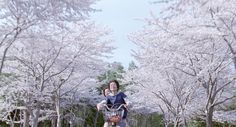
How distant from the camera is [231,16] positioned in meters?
7.49

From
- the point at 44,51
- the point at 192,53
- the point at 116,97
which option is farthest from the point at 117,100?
the point at 44,51

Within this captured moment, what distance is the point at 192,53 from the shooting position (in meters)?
10.8

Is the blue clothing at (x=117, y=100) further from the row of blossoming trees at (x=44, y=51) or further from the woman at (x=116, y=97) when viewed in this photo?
the row of blossoming trees at (x=44, y=51)

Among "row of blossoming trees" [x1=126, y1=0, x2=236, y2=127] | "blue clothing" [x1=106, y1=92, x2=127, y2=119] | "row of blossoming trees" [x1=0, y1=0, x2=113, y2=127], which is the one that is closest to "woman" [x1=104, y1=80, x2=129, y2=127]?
"blue clothing" [x1=106, y1=92, x2=127, y2=119]

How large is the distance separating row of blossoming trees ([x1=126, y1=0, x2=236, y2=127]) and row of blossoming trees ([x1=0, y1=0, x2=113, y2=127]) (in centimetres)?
211

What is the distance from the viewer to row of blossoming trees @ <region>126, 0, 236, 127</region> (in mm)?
7820

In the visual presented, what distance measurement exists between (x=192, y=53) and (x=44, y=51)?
6.62 m

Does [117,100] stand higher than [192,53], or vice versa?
[192,53]

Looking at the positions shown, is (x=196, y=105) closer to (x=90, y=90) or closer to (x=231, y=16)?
(x=90, y=90)

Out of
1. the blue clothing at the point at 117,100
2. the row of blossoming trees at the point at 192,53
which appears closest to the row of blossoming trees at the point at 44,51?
the row of blossoming trees at the point at 192,53

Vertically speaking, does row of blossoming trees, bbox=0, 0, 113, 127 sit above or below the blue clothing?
above

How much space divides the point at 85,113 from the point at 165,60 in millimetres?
19552

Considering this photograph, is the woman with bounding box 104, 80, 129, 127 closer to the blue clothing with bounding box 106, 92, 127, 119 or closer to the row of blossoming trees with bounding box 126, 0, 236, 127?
the blue clothing with bounding box 106, 92, 127, 119

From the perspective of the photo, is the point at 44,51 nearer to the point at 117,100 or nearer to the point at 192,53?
the point at 192,53
